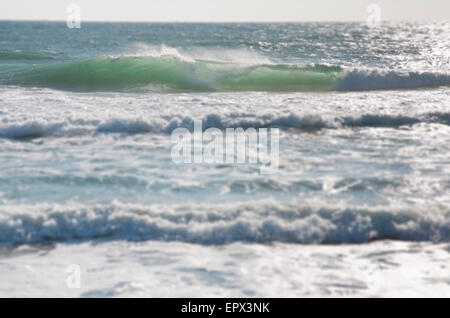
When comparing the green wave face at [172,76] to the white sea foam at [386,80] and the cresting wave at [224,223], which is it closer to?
the white sea foam at [386,80]

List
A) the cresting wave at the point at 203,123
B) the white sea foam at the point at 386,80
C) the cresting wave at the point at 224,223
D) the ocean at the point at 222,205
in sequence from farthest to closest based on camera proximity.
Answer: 1. the white sea foam at the point at 386,80
2. the cresting wave at the point at 203,123
3. the cresting wave at the point at 224,223
4. the ocean at the point at 222,205

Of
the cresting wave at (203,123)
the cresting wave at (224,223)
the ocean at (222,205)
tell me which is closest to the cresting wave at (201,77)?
the ocean at (222,205)

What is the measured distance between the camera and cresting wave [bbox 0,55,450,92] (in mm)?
16953

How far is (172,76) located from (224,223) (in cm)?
1316

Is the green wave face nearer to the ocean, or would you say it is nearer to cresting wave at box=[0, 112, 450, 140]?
the ocean

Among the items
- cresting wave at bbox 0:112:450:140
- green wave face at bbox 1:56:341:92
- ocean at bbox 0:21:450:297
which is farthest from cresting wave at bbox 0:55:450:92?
cresting wave at bbox 0:112:450:140

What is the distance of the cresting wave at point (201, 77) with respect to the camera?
17.0 metres

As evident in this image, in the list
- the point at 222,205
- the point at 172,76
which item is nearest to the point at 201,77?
the point at 172,76

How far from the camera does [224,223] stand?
16.2 ft

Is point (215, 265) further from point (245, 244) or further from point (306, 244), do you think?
point (306, 244)

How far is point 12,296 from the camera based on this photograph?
151 inches

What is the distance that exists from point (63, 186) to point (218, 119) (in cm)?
434

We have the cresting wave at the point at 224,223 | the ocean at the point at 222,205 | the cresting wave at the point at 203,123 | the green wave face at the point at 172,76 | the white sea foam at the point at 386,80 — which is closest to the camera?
the ocean at the point at 222,205
